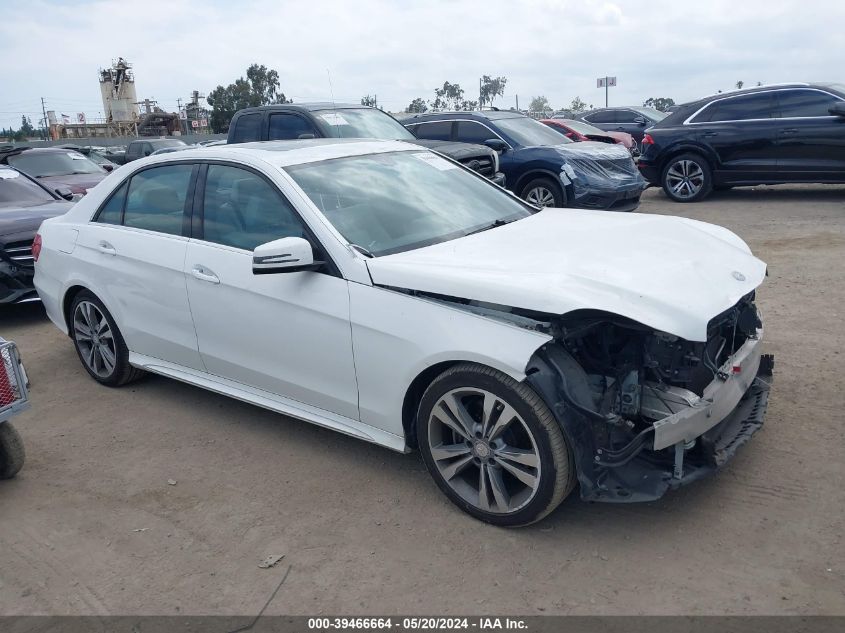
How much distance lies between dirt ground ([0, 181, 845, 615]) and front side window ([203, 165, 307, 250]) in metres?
1.21

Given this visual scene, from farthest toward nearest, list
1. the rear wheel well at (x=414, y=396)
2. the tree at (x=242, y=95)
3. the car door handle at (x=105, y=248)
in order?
1. the tree at (x=242, y=95)
2. the car door handle at (x=105, y=248)
3. the rear wheel well at (x=414, y=396)

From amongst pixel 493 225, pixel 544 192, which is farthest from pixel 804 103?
pixel 493 225

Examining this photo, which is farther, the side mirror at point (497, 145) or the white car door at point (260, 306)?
the side mirror at point (497, 145)

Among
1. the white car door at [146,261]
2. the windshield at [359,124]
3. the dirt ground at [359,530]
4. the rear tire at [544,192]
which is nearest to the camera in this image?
the dirt ground at [359,530]

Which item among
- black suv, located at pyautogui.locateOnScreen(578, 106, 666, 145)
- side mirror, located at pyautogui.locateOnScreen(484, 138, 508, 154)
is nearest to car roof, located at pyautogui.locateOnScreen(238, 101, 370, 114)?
side mirror, located at pyautogui.locateOnScreen(484, 138, 508, 154)

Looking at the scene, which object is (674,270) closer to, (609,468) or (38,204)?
(609,468)

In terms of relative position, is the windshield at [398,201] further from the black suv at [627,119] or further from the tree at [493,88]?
the tree at [493,88]

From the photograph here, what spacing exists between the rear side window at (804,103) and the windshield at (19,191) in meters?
9.92

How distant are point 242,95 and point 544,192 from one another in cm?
5993

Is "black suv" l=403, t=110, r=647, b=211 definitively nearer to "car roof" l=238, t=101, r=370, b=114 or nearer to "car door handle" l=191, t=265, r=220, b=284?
"car roof" l=238, t=101, r=370, b=114

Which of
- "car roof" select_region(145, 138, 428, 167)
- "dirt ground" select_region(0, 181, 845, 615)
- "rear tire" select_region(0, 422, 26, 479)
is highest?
"car roof" select_region(145, 138, 428, 167)

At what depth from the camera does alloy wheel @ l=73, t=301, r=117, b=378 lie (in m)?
5.13

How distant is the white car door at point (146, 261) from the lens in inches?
176

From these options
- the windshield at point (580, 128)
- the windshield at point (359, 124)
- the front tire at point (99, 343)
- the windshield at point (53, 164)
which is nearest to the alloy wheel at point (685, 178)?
the windshield at point (359, 124)
